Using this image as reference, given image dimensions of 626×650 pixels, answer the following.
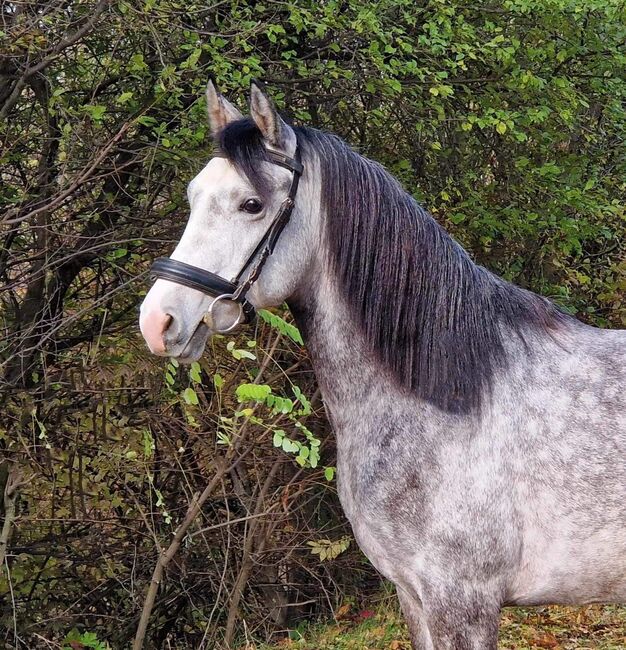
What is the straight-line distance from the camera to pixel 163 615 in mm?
6535

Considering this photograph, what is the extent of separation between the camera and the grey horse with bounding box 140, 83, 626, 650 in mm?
2793

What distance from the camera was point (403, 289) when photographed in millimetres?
2955

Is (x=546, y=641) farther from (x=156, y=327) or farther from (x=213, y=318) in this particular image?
(x=156, y=327)

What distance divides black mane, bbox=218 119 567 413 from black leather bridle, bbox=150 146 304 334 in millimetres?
110

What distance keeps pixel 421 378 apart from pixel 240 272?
732 mm

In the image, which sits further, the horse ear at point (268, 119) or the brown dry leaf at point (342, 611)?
the brown dry leaf at point (342, 611)

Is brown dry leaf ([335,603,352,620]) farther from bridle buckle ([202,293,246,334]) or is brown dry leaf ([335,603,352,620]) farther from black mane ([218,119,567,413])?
bridle buckle ([202,293,246,334])

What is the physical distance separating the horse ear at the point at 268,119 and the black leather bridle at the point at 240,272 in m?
0.04

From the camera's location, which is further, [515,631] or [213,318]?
[515,631]

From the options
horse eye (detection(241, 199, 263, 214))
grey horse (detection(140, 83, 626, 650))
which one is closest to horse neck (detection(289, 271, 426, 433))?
grey horse (detection(140, 83, 626, 650))

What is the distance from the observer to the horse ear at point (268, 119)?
9.16 feet

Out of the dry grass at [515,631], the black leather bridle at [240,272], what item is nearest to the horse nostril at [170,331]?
the black leather bridle at [240,272]

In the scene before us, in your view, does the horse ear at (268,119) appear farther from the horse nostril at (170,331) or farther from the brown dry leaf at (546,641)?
the brown dry leaf at (546,641)

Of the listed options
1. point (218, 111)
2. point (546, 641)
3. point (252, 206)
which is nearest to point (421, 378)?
point (252, 206)
